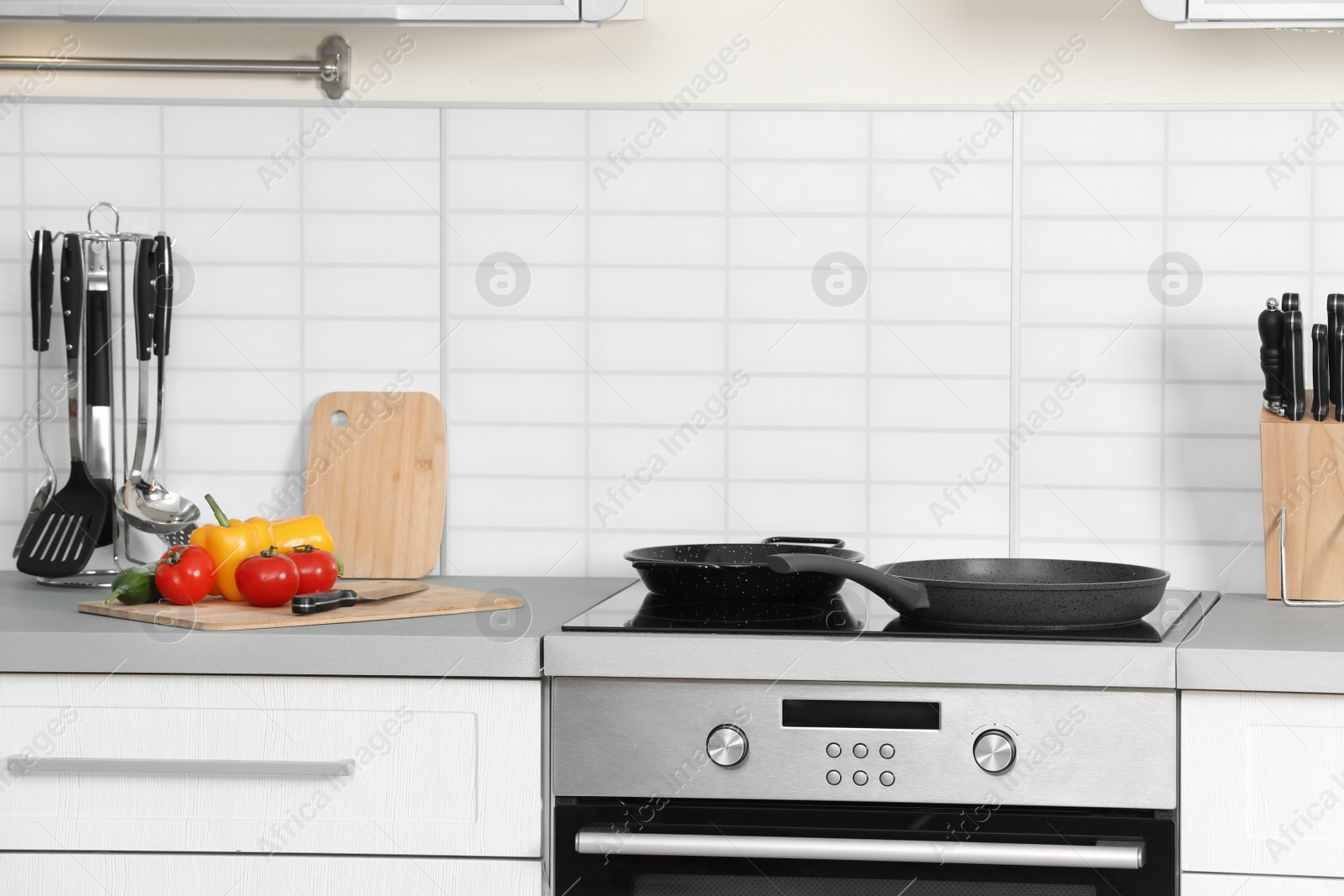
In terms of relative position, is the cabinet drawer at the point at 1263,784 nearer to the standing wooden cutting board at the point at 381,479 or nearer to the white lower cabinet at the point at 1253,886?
the white lower cabinet at the point at 1253,886

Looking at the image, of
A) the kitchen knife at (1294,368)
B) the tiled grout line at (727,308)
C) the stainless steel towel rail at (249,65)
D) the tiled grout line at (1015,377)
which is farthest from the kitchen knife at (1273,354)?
the stainless steel towel rail at (249,65)

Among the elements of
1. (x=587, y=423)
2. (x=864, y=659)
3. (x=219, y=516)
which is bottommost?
(x=864, y=659)

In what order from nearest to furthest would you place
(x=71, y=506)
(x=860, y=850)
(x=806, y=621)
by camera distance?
(x=860, y=850) → (x=806, y=621) → (x=71, y=506)

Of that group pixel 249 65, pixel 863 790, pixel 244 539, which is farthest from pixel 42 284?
pixel 863 790

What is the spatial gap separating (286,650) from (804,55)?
3.53 ft

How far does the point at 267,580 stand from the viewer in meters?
1.38

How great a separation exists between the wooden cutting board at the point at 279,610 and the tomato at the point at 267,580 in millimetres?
11

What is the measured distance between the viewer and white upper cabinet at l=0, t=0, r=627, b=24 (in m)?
1.49

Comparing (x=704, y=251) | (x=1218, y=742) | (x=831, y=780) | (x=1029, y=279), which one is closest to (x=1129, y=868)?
(x=1218, y=742)

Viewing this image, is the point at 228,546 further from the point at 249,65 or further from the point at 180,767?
the point at 249,65

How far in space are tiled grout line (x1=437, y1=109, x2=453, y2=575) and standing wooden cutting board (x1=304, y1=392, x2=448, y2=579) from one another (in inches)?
0.7

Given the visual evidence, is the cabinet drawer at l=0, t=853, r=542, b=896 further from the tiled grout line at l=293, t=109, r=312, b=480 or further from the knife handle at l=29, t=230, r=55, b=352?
the knife handle at l=29, t=230, r=55, b=352

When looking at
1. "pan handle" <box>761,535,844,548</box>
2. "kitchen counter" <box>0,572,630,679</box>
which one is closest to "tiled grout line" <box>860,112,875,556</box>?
"pan handle" <box>761,535,844,548</box>

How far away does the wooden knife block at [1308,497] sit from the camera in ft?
4.77
